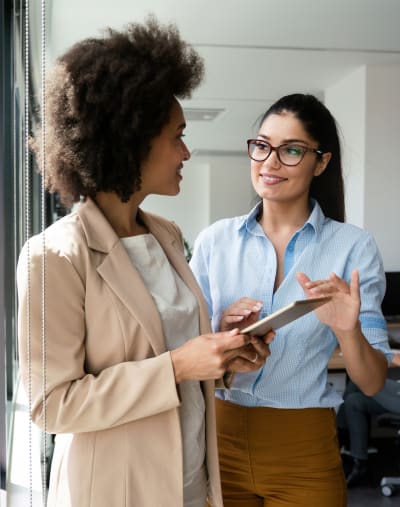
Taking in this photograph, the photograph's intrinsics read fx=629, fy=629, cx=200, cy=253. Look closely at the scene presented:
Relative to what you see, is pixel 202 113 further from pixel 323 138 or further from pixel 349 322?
pixel 349 322

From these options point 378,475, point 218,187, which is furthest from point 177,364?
point 218,187

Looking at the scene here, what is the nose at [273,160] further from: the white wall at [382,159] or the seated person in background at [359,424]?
the white wall at [382,159]

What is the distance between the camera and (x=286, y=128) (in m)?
1.63

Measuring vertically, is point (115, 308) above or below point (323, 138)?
below

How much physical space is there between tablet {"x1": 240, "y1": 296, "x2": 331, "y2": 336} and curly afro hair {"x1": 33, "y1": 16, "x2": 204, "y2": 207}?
35 centimetres

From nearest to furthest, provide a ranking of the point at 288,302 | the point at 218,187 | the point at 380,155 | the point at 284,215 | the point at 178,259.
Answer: the point at 178,259
the point at 288,302
the point at 284,215
the point at 380,155
the point at 218,187

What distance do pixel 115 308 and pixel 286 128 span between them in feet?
2.56

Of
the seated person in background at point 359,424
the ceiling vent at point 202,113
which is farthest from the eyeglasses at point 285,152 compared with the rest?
the ceiling vent at point 202,113

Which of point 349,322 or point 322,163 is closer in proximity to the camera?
point 349,322

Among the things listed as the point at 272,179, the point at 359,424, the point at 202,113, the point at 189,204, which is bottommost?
the point at 359,424

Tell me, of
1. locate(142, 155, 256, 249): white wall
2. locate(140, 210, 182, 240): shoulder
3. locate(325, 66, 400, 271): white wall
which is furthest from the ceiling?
locate(142, 155, 256, 249): white wall

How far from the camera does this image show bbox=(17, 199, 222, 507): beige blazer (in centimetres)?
103

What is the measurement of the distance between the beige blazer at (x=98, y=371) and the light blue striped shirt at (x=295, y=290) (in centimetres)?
43

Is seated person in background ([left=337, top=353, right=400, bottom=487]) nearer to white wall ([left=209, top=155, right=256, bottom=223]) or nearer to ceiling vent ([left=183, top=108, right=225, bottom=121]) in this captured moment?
ceiling vent ([left=183, top=108, right=225, bottom=121])
